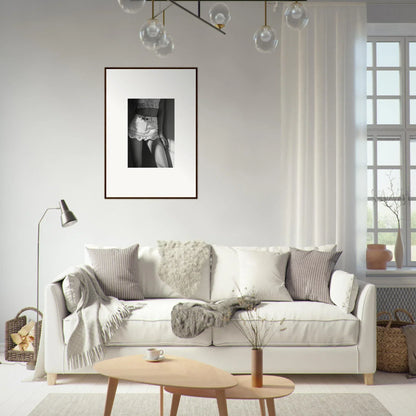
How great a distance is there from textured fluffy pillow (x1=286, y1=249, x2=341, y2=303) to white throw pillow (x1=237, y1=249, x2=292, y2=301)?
8cm

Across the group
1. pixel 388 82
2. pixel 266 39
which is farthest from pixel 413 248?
pixel 266 39

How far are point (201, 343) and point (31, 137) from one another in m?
2.45

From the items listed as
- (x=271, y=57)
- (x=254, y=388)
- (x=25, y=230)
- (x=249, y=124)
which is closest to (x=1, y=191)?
(x=25, y=230)

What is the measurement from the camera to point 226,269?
4.58 meters

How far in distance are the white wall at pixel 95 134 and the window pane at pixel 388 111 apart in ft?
3.70

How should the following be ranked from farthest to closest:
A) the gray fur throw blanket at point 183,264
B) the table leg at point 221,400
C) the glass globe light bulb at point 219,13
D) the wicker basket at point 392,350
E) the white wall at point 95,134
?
the white wall at point 95,134, the gray fur throw blanket at point 183,264, the wicker basket at point 392,350, the glass globe light bulb at point 219,13, the table leg at point 221,400

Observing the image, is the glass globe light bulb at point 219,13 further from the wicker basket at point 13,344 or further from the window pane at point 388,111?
the window pane at point 388,111

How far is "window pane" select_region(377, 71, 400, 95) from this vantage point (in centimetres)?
544

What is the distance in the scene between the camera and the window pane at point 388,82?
214 inches

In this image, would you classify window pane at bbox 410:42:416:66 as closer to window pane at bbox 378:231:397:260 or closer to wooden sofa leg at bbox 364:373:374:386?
window pane at bbox 378:231:397:260

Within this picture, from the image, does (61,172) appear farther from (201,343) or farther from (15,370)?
(201,343)

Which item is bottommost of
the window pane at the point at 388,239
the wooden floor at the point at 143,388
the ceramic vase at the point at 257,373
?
the wooden floor at the point at 143,388

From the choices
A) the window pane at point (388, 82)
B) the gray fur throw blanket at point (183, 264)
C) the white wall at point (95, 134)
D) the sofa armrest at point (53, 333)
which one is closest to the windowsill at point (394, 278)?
the white wall at point (95, 134)

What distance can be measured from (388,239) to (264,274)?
1655mm
